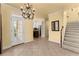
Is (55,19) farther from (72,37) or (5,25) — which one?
(5,25)

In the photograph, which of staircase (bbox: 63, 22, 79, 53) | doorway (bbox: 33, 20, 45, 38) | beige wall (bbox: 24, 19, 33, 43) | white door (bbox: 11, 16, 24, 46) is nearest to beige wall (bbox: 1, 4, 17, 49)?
white door (bbox: 11, 16, 24, 46)

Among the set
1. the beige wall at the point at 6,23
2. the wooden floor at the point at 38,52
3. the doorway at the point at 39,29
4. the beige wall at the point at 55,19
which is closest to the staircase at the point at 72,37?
the wooden floor at the point at 38,52

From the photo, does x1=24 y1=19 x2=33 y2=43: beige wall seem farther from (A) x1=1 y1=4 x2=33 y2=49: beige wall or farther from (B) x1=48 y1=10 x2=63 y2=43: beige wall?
(A) x1=1 y1=4 x2=33 y2=49: beige wall

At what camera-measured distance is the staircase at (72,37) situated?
245 inches

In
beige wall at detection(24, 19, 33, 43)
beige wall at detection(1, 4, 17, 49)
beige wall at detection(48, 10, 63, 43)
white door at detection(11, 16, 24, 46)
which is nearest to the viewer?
beige wall at detection(1, 4, 17, 49)

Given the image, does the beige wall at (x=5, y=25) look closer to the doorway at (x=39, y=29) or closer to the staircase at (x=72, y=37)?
the staircase at (x=72, y=37)

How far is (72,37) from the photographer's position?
6.59 metres

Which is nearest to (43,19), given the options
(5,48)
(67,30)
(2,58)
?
(67,30)

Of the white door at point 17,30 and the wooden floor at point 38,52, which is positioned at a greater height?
the white door at point 17,30

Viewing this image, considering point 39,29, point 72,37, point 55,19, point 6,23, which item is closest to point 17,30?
point 6,23

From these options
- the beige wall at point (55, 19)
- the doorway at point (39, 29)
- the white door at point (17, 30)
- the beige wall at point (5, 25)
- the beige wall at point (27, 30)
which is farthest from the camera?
the doorway at point (39, 29)

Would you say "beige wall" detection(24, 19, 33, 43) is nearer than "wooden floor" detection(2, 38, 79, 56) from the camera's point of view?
No

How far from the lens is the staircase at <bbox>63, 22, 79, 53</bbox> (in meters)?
6.23

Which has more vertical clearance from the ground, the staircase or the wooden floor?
the staircase
